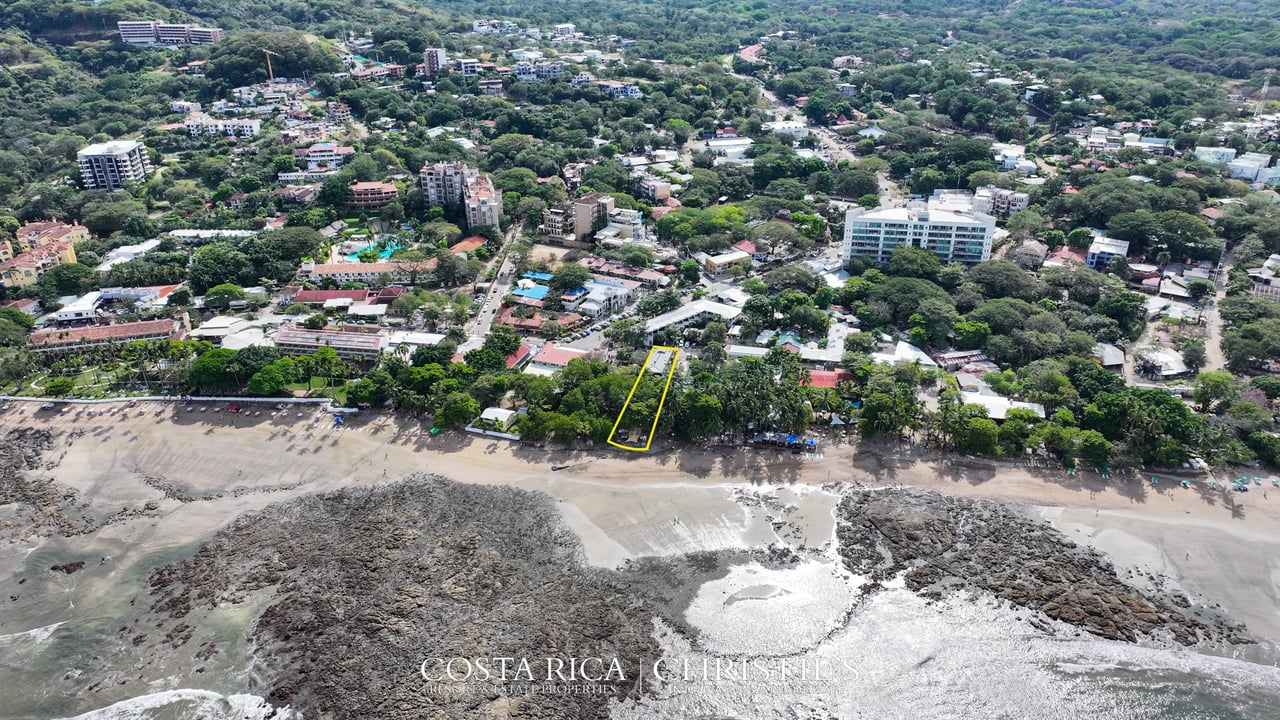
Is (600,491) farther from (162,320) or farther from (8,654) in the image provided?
(162,320)

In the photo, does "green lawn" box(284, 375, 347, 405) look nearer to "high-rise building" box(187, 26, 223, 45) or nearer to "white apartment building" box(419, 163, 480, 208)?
"white apartment building" box(419, 163, 480, 208)

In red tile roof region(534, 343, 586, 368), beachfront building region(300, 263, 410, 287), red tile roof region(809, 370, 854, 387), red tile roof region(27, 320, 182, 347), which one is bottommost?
red tile roof region(809, 370, 854, 387)

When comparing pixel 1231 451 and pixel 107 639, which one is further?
pixel 1231 451

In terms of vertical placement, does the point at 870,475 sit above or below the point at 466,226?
below

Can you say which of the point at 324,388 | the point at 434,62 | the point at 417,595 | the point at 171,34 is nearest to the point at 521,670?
the point at 417,595

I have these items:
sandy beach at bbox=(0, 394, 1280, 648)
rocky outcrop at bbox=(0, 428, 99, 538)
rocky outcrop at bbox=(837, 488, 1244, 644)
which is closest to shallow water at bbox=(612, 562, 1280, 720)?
rocky outcrop at bbox=(837, 488, 1244, 644)

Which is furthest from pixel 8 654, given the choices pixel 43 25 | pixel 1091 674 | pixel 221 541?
pixel 43 25
